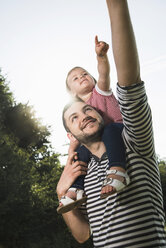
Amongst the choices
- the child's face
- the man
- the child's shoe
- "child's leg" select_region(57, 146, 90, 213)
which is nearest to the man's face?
the man

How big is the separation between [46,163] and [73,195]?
7.31 m

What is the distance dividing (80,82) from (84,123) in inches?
26.6

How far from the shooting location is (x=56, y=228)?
22.1ft

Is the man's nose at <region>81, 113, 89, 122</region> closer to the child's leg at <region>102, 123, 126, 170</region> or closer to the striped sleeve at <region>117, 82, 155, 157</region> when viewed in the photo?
the child's leg at <region>102, 123, 126, 170</region>

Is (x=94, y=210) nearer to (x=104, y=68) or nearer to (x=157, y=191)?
(x=157, y=191)

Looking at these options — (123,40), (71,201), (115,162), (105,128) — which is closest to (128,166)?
(115,162)

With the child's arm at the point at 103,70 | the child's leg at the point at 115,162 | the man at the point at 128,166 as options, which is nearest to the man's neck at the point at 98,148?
the man at the point at 128,166

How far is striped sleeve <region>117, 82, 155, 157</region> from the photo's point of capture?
29.7 inches

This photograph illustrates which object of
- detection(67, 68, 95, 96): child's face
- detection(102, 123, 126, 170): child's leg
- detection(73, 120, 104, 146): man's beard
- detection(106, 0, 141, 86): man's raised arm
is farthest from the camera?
detection(67, 68, 95, 96): child's face

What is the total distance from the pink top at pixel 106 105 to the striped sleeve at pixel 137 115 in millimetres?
441

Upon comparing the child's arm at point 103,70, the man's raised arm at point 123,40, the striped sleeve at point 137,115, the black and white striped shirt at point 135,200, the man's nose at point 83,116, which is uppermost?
the child's arm at point 103,70

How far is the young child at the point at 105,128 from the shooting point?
2.92ft

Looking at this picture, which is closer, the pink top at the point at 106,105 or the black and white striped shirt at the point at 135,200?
the black and white striped shirt at the point at 135,200

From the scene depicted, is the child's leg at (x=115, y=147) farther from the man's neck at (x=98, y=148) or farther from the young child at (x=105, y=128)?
the man's neck at (x=98, y=148)
